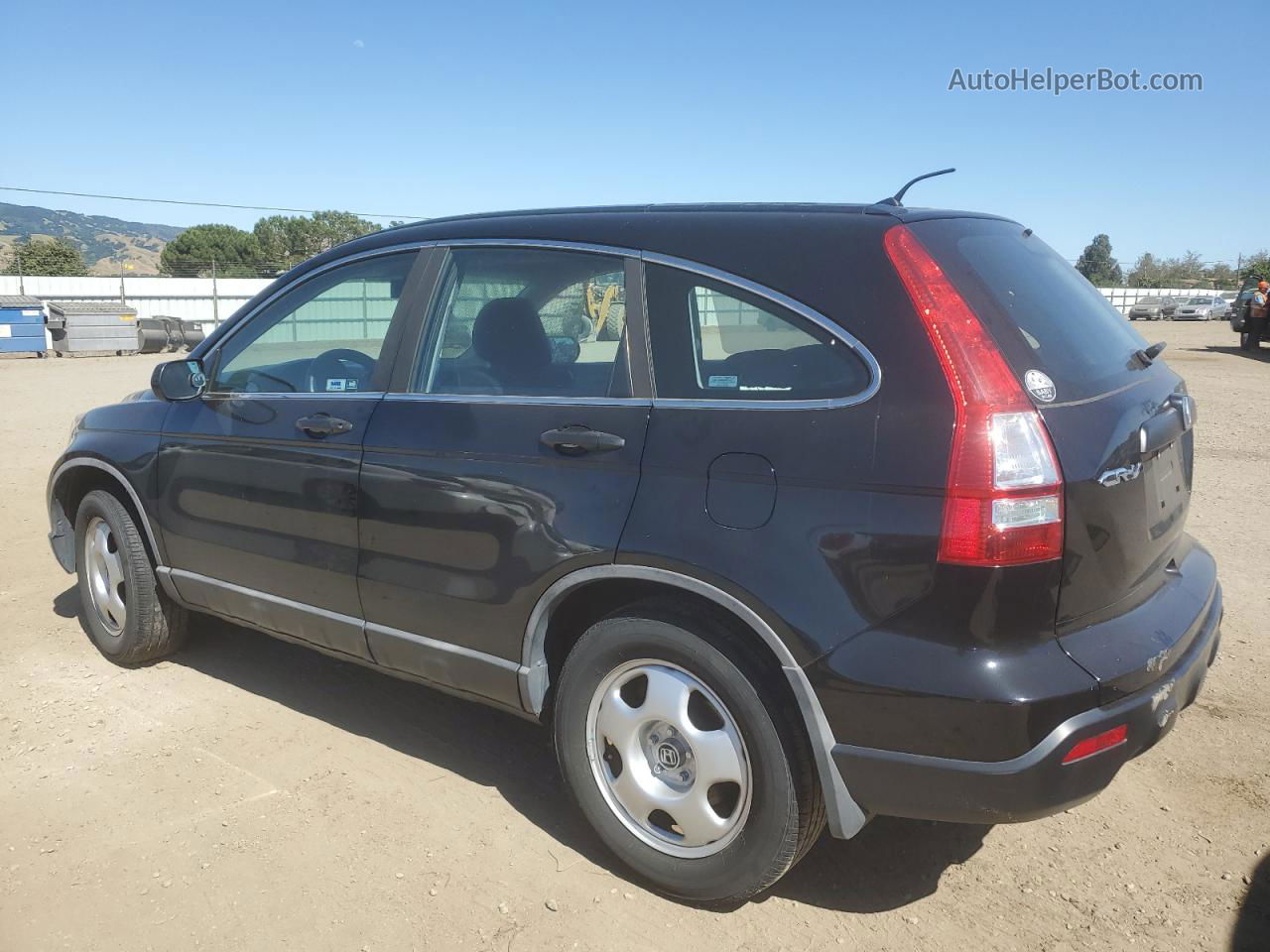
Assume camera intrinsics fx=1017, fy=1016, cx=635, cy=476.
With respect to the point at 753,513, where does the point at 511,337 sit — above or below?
above

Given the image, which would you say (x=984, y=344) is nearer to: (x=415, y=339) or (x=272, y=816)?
(x=415, y=339)

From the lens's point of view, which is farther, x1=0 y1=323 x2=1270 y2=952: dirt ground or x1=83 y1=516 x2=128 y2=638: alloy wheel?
x1=83 y1=516 x2=128 y2=638: alloy wheel

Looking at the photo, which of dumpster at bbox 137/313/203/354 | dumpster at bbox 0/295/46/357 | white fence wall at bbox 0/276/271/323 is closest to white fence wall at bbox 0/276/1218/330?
white fence wall at bbox 0/276/271/323

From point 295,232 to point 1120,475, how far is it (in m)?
89.2

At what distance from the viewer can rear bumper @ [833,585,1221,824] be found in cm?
232

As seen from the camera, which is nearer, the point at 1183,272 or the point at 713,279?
the point at 713,279

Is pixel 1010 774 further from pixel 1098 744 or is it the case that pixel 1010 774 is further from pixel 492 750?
pixel 492 750

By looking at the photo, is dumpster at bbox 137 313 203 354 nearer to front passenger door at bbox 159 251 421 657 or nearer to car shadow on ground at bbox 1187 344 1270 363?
car shadow on ground at bbox 1187 344 1270 363

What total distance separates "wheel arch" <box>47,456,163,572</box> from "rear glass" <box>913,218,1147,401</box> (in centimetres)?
347

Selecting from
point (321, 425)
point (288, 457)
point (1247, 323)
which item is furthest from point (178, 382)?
point (1247, 323)

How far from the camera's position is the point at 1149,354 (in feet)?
10.2

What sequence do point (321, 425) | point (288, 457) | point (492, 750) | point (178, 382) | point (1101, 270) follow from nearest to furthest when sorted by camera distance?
point (321, 425) < point (288, 457) < point (492, 750) < point (178, 382) < point (1101, 270)

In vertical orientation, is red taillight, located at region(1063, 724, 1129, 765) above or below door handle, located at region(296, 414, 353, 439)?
below

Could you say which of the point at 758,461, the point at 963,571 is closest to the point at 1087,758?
the point at 963,571
